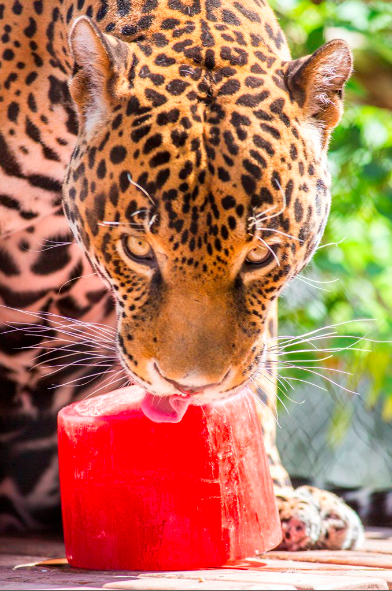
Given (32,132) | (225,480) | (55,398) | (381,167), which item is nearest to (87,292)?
(55,398)

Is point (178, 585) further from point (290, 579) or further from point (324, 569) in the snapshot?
point (324, 569)

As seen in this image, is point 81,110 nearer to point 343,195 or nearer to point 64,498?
point 64,498

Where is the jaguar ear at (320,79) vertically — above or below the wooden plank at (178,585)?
above

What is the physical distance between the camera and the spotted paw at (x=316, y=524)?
11.8ft

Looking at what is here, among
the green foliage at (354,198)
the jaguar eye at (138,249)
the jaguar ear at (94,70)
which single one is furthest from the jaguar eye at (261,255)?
the green foliage at (354,198)

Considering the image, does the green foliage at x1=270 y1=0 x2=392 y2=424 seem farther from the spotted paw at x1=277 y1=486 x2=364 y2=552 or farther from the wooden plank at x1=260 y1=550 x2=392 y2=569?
the wooden plank at x1=260 y1=550 x2=392 y2=569

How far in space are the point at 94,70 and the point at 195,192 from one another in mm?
504

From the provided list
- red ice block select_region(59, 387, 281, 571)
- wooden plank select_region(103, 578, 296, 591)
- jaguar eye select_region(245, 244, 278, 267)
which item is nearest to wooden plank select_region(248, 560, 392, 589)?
red ice block select_region(59, 387, 281, 571)

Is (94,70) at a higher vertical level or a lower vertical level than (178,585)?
higher

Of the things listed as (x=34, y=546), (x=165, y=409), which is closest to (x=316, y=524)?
(x=34, y=546)

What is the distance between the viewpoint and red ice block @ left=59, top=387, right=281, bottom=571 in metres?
2.80

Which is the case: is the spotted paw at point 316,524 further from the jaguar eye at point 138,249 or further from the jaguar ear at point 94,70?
the jaguar ear at point 94,70

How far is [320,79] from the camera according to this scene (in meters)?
2.97

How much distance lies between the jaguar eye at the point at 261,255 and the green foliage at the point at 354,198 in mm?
2727
